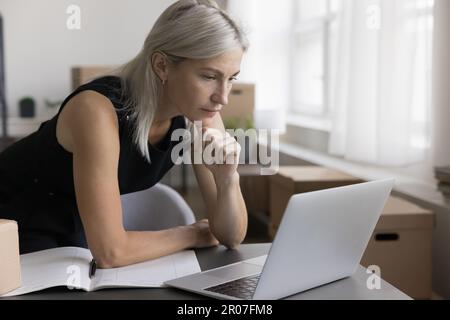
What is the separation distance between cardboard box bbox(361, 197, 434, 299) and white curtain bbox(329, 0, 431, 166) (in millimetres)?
583

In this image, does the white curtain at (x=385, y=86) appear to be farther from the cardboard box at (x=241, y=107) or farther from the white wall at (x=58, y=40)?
the white wall at (x=58, y=40)

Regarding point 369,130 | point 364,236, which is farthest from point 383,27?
point 364,236

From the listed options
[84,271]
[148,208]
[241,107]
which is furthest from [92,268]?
[241,107]

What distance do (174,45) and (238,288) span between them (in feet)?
1.86

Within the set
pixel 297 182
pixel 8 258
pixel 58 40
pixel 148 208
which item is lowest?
pixel 297 182

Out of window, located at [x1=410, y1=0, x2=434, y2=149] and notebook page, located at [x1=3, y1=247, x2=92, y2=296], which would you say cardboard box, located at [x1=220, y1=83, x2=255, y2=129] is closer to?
window, located at [x1=410, y1=0, x2=434, y2=149]

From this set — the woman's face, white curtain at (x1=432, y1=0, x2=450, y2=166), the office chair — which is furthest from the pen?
white curtain at (x1=432, y1=0, x2=450, y2=166)

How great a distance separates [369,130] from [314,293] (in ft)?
7.46

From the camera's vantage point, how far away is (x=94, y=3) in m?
5.34

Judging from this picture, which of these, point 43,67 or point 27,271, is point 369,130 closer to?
point 27,271

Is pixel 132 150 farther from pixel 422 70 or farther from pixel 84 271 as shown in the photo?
pixel 422 70

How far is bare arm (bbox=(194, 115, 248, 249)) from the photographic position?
1.36 meters

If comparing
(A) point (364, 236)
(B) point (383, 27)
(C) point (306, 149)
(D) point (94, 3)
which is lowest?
(C) point (306, 149)

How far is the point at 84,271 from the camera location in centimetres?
111
